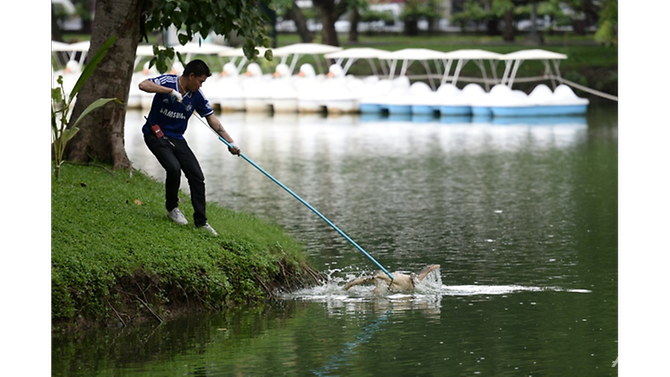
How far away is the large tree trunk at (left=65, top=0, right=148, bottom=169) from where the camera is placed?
1431cm

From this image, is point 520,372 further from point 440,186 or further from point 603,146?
point 603,146

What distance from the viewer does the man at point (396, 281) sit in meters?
12.2

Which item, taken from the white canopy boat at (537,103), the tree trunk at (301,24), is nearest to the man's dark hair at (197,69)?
the white canopy boat at (537,103)

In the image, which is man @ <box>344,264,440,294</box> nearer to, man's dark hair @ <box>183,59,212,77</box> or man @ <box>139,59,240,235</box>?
man @ <box>139,59,240,235</box>

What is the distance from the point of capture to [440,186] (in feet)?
70.6

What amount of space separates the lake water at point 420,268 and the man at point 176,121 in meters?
0.77

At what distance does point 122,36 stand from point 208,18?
108 centimetres

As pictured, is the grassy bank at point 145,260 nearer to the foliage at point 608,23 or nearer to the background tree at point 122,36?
the background tree at point 122,36

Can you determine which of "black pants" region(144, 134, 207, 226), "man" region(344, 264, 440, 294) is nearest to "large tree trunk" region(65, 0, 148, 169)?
"black pants" region(144, 134, 207, 226)

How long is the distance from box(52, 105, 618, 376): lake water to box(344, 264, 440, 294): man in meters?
0.09

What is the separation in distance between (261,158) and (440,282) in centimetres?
1404

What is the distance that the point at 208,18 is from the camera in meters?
14.1

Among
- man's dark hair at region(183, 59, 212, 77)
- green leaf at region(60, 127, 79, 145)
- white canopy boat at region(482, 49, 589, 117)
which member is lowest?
white canopy boat at region(482, 49, 589, 117)
